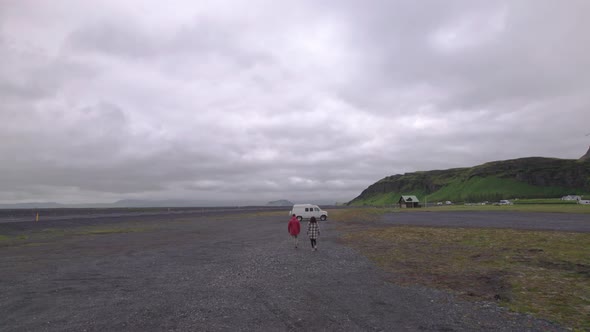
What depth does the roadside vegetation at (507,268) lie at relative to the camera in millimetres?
10234

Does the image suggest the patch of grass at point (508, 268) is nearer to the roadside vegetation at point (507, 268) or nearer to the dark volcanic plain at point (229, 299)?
the roadside vegetation at point (507, 268)

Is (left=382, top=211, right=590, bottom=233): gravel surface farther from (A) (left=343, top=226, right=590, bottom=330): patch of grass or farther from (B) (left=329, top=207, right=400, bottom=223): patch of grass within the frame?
(A) (left=343, top=226, right=590, bottom=330): patch of grass

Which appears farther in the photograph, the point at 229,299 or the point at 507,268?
the point at 507,268

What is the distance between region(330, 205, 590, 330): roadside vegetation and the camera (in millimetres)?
10234

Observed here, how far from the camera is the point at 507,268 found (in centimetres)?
1526

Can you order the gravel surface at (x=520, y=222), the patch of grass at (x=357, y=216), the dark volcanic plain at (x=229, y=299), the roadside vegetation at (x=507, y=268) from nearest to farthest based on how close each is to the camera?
the dark volcanic plain at (x=229, y=299), the roadside vegetation at (x=507, y=268), the gravel surface at (x=520, y=222), the patch of grass at (x=357, y=216)

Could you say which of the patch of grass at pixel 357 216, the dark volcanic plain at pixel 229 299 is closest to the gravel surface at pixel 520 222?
the patch of grass at pixel 357 216

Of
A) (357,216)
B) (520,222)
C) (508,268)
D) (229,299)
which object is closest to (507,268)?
(508,268)

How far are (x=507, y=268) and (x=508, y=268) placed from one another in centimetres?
4

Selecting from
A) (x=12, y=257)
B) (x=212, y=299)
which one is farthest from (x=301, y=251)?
(x=12, y=257)

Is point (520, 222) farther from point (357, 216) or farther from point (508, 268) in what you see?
point (357, 216)

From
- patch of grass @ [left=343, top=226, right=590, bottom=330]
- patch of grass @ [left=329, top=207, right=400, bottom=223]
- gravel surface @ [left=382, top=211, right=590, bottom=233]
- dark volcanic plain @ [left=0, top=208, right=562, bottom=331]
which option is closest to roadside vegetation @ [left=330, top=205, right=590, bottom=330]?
patch of grass @ [left=343, top=226, right=590, bottom=330]

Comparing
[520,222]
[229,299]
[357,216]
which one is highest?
[520,222]

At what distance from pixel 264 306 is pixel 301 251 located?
11885mm
